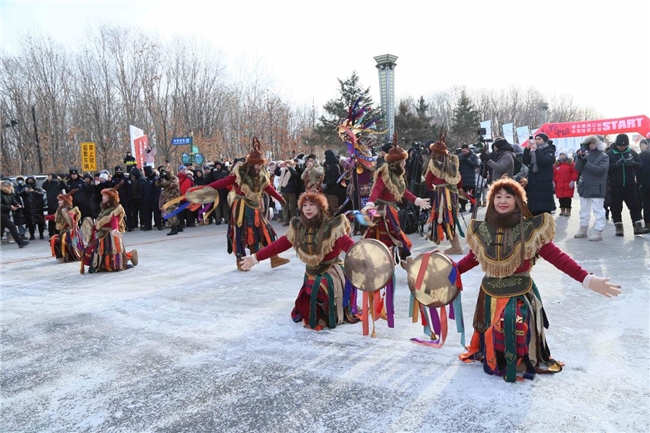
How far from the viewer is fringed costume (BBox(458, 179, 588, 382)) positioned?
3086mm

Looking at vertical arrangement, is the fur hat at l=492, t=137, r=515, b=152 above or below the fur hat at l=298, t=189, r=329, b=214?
above

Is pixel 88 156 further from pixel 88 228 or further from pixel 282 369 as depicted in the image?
pixel 282 369

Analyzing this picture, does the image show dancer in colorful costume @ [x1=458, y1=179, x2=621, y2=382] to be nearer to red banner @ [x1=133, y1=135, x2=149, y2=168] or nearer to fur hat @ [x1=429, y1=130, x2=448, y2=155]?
fur hat @ [x1=429, y1=130, x2=448, y2=155]

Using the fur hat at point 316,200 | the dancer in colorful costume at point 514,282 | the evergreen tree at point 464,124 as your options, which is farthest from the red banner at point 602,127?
the dancer in colorful costume at point 514,282

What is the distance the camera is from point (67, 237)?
8930 mm

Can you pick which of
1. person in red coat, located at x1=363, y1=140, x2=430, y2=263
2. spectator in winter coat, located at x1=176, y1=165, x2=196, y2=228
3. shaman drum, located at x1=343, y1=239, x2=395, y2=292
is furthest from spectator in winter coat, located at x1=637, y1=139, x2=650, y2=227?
spectator in winter coat, located at x1=176, y1=165, x2=196, y2=228

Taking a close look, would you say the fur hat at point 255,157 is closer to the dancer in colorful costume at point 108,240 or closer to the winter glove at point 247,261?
the dancer in colorful costume at point 108,240

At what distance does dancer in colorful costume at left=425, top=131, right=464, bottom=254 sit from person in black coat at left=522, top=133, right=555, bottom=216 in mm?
1714

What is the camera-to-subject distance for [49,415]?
3020 mm

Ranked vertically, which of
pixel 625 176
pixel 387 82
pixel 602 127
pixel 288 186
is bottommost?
pixel 625 176

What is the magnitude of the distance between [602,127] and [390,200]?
24119 millimetres

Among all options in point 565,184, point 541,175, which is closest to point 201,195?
point 541,175

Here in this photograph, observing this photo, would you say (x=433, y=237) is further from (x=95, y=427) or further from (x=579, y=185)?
(x=95, y=427)

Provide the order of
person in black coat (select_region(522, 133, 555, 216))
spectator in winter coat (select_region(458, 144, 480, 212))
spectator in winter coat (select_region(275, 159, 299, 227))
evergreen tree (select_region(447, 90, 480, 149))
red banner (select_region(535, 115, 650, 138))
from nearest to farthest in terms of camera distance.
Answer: person in black coat (select_region(522, 133, 555, 216)), spectator in winter coat (select_region(458, 144, 480, 212)), spectator in winter coat (select_region(275, 159, 299, 227)), red banner (select_region(535, 115, 650, 138)), evergreen tree (select_region(447, 90, 480, 149))
